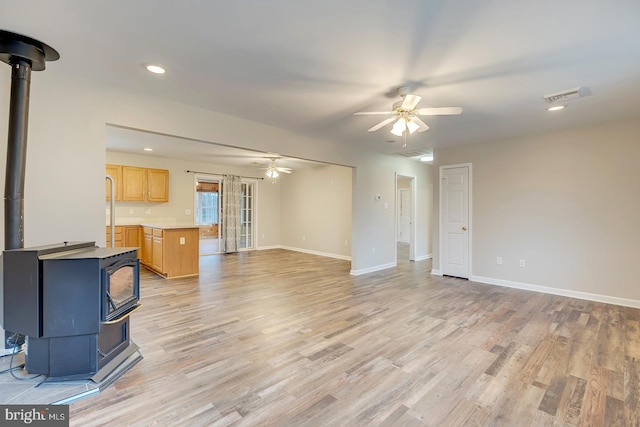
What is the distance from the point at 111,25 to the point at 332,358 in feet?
9.87

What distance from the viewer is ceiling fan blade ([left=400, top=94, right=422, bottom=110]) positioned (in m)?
2.64

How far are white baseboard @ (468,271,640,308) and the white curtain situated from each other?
6128mm

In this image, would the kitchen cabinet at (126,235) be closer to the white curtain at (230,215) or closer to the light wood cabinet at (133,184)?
the light wood cabinet at (133,184)

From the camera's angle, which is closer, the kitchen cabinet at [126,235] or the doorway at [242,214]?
the kitchen cabinet at [126,235]

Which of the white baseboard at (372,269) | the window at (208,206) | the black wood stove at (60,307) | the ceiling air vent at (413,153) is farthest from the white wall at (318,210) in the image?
the black wood stove at (60,307)

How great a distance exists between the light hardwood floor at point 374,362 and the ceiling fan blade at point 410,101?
2.29 m

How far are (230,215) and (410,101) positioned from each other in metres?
6.64

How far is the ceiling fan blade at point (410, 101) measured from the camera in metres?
2.64

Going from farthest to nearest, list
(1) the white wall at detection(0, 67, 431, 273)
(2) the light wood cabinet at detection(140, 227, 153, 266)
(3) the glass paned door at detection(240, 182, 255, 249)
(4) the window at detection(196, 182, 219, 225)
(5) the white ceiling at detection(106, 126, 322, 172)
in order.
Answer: (4) the window at detection(196, 182, 219, 225) < (3) the glass paned door at detection(240, 182, 255, 249) < (2) the light wood cabinet at detection(140, 227, 153, 266) < (5) the white ceiling at detection(106, 126, 322, 172) < (1) the white wall at detection(0, 67, 431, 273)

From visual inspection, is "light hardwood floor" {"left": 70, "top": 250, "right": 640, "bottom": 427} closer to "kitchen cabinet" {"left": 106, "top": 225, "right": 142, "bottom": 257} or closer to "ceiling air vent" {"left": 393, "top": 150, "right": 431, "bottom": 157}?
"kitchen cabinet" {"left": 106, "top": 225, "right": 142, "bottom": 257}

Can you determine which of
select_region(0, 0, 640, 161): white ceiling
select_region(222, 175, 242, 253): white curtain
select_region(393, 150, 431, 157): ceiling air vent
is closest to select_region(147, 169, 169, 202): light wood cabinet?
select_region(222, 175, 242, 253): white curtain

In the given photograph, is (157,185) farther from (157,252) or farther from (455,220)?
(455,220)

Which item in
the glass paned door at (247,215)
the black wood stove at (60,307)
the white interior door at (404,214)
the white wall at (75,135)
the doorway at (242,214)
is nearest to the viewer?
the black wood stove at (60,307)

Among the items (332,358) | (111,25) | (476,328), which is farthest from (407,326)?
(111,25)
